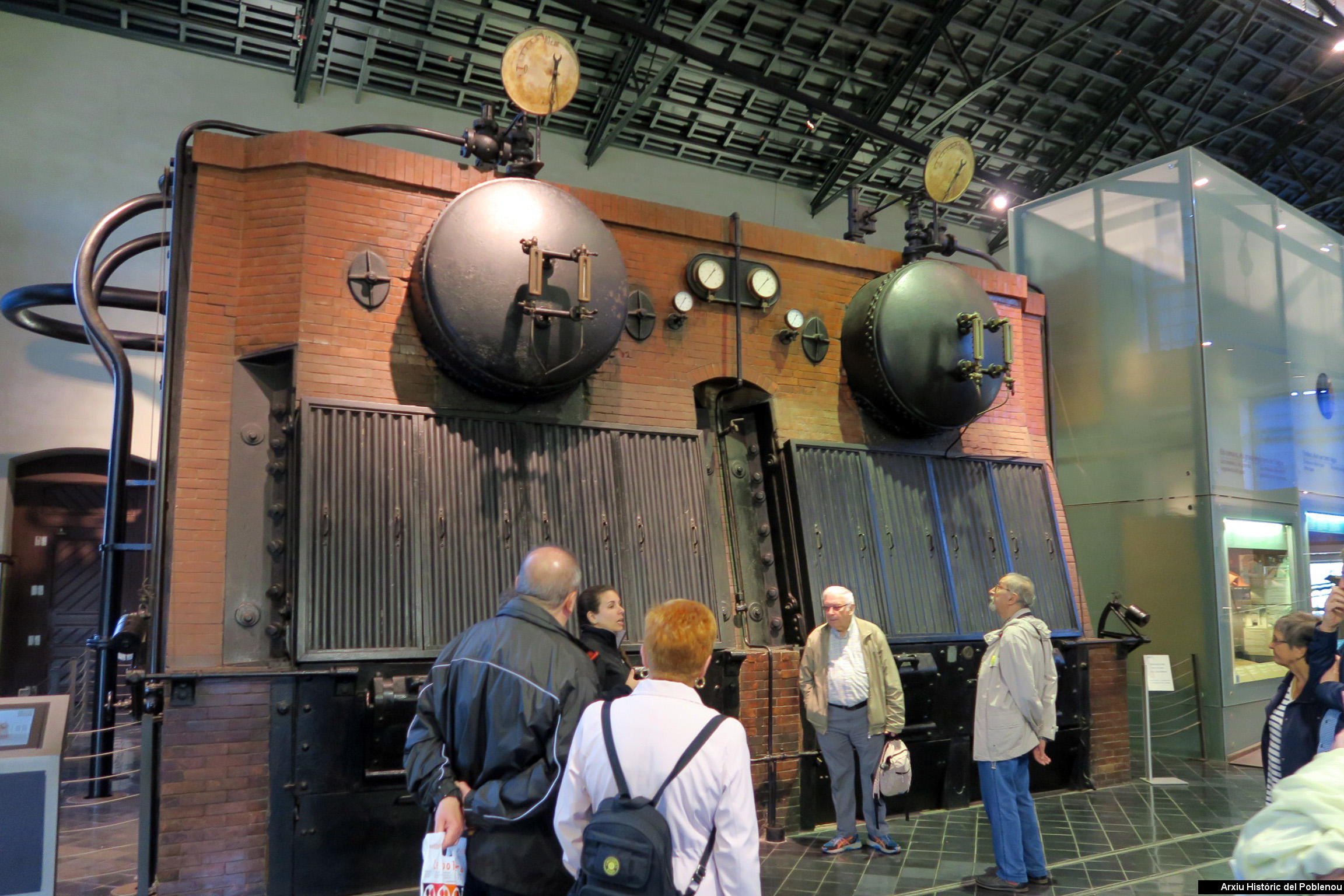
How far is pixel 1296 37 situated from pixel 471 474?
50.9ft

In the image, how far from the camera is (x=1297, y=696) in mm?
3613

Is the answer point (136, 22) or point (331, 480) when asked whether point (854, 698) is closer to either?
point (331, 480)

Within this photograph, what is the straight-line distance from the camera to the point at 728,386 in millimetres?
6867

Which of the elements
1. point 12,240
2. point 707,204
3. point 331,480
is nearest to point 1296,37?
point 707,204

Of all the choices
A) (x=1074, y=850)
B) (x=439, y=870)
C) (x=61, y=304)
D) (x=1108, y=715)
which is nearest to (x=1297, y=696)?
(x=1074, y=850)

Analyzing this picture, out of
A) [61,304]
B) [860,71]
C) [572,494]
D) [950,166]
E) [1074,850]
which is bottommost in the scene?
[1074,850]

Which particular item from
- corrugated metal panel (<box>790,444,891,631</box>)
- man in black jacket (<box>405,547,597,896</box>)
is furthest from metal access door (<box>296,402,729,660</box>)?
man in black jacket (<box>405,547,597,896</box>)

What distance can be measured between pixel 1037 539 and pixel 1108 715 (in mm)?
1473

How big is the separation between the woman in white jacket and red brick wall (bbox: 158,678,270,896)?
9.17 feet

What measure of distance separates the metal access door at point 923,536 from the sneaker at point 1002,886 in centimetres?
191

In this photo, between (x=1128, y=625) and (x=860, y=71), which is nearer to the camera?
(x=1128, y=625)

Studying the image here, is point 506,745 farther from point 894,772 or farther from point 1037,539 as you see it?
point 1037,539

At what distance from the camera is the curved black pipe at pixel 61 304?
845cm

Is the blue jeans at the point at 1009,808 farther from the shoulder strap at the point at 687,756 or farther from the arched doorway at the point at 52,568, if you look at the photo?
the arched doorway at the point at 52,568
